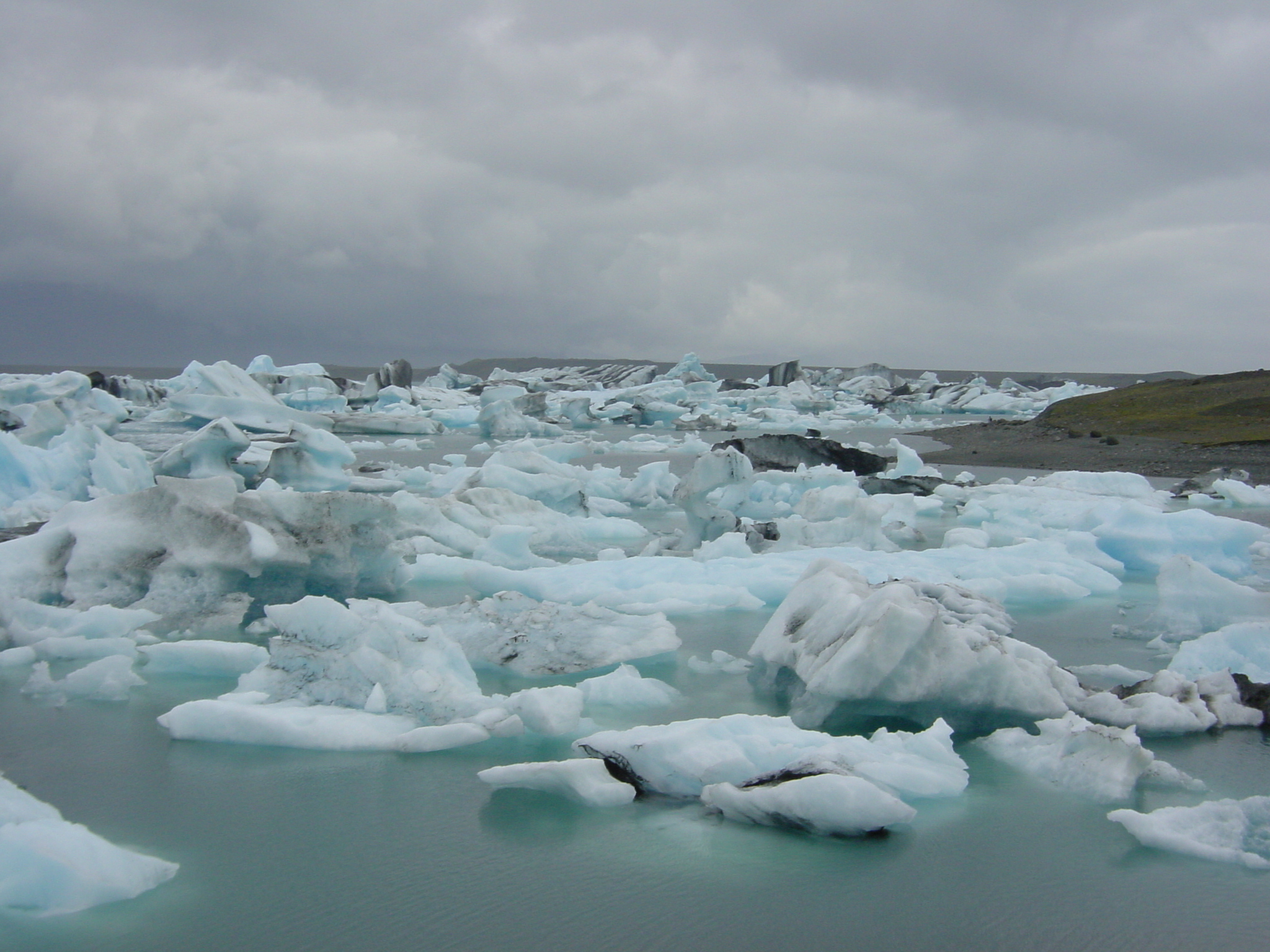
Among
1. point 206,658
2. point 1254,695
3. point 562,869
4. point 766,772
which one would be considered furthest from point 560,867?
point 1254,695

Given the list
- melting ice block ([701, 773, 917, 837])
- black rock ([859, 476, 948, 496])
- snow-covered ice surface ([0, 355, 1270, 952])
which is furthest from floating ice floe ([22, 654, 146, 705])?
black rock ([859, 476, 948, 496])

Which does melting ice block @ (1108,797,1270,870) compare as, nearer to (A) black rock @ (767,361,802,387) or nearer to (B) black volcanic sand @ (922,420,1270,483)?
(B) black volcanic sand @ (922,420,1270,483)

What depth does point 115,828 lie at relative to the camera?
298cm

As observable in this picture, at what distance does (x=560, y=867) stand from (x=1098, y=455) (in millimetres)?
15740

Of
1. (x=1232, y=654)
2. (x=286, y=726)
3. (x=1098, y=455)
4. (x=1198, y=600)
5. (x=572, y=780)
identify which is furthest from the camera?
(x=1098, y=455)

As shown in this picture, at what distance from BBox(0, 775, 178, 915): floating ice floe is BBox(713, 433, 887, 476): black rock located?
9.84 meters

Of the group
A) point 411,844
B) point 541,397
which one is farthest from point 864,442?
point 411,844

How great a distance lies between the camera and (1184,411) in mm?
20484

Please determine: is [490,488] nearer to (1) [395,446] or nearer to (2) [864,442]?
(1) [395,446]

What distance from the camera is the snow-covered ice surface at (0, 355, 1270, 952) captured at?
260 centimetres

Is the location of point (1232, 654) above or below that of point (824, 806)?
above

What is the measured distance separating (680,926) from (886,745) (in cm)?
111

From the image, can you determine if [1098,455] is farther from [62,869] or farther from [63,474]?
[62,869]

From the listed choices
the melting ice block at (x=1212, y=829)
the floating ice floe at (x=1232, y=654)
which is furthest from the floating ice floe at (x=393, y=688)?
the floating ice floe at (x=1232, y=654)
